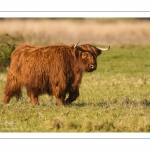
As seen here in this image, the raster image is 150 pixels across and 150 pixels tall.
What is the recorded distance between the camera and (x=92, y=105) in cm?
1270

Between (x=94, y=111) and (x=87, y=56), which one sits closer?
(x=94, y=111)

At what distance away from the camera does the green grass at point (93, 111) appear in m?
11.0

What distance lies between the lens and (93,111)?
12.0 metres

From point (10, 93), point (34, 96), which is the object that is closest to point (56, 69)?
point (34, 96)

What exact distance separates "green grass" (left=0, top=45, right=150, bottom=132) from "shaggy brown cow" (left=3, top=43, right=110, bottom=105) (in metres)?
0.35

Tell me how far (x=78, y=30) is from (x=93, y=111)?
5.12m

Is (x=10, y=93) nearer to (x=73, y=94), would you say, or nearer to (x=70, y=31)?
(x=73, y=94)

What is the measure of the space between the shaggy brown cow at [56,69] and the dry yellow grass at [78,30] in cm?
254

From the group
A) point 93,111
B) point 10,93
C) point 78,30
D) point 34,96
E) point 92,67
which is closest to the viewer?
point 93,111

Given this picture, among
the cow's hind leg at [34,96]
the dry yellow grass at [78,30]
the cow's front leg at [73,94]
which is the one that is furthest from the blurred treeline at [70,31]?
the cow's front leg at [73,94]

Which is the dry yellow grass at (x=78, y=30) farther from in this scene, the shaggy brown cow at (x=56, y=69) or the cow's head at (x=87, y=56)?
the cow's head at (x=87, y=56)

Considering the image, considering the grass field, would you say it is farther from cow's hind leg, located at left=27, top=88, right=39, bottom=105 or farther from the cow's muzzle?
the cow's muzzle

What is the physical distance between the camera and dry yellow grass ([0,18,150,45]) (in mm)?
16078

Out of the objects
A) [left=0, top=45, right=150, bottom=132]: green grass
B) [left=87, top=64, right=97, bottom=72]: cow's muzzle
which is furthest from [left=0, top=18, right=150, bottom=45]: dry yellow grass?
[left=87, top=64, right=97, bottom=72]: cow's muzzle
